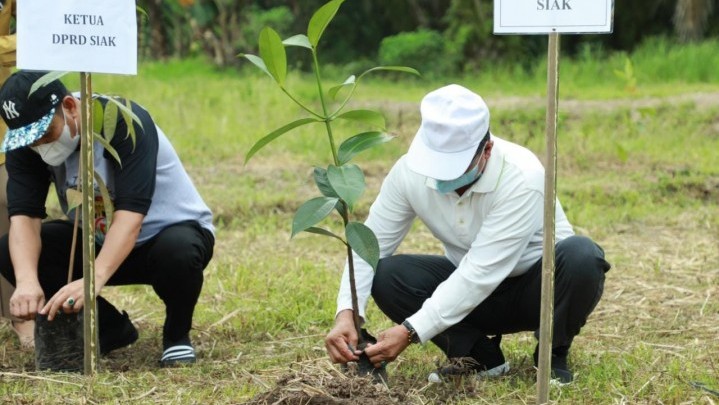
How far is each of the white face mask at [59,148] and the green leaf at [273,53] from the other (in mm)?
763

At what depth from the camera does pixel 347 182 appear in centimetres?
268

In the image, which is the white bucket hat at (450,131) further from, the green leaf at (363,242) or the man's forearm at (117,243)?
the man's forearm at (117,243)

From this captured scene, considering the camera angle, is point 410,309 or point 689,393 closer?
point 689,393

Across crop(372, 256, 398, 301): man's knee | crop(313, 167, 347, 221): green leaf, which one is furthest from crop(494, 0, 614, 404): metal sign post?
crop(372, 256, 398, 301): man's knee

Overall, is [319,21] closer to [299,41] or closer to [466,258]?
[299,41]

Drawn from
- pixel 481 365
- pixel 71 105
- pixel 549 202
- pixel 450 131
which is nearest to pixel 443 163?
pixel 450 131

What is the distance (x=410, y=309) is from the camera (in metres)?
3.17

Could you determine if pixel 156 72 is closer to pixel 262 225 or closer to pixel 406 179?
pixel 262 225

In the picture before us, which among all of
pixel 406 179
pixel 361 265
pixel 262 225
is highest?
pixel 406 179

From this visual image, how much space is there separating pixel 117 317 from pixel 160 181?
1.57 ft

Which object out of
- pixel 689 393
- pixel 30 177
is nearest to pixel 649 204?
pixel 689 393

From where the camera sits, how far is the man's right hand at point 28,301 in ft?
10.7

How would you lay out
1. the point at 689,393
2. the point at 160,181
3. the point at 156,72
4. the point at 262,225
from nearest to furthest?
1. the point at 689,393
2. the point at 160,181
3. the point at 262,225
4. the point at 156,72

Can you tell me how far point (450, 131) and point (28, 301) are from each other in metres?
1.36
